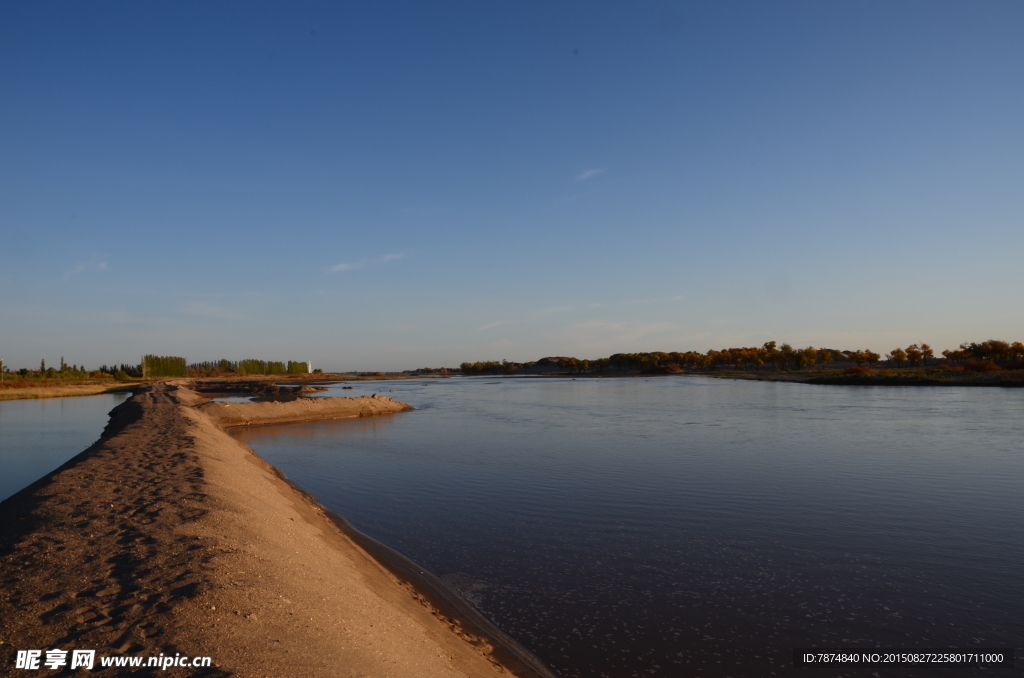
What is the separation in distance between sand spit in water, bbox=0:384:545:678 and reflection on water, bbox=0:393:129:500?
7451mm

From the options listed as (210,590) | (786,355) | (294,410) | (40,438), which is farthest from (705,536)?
(786,355)

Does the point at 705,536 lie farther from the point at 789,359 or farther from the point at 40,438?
the point at 789,359

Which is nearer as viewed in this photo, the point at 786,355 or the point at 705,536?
the point at 705,536

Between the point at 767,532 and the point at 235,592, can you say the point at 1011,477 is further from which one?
the point at 235,592

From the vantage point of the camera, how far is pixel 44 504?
27.4ft

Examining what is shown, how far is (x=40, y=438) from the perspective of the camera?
77.7 feet

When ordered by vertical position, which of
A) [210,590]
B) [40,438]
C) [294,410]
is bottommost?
[40,438]

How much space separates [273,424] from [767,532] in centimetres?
2794

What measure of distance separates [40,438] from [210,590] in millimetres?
25252

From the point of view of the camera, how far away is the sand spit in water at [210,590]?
4.35 m

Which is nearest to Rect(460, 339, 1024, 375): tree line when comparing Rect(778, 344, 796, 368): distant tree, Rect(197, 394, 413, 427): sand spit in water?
Rect(778, 344, 796, 368): distant tree

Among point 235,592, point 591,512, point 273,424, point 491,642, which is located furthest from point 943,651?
point 273,424

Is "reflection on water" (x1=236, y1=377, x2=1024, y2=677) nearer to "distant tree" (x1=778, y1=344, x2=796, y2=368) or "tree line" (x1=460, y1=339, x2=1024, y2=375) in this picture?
"tree line" (x1=460, y1=339, x2=1024, y2=375)

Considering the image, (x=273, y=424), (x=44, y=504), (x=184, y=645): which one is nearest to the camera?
(x=184, y=645)
